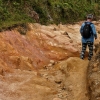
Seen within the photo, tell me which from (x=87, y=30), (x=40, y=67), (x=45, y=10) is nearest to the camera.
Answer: (x=87, y=30)

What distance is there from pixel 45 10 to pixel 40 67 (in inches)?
290

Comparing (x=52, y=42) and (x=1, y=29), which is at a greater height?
(x=1, y=29)

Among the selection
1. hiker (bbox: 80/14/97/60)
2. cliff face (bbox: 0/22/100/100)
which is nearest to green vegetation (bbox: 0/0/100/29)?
cliff face (bbox: 0/22/100/100)

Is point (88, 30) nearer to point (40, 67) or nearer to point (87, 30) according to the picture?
point (87, 30)

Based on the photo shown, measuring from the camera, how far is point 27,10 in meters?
15.5

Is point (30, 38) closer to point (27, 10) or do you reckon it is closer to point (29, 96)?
point (27, 10)

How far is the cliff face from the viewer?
789cm

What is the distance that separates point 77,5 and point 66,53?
38.0 feet

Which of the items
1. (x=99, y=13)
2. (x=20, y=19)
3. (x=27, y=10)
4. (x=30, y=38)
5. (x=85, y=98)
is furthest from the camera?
(x=99, y=13)

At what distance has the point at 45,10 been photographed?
56.1ft

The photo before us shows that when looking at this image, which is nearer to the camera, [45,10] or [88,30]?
[88,30]

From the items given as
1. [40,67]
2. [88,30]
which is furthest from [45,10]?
[88,30]

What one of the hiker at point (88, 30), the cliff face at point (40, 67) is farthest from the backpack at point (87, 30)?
the cliff face at point (40, 67)

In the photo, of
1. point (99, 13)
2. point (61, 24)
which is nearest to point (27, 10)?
point (61, 24)
